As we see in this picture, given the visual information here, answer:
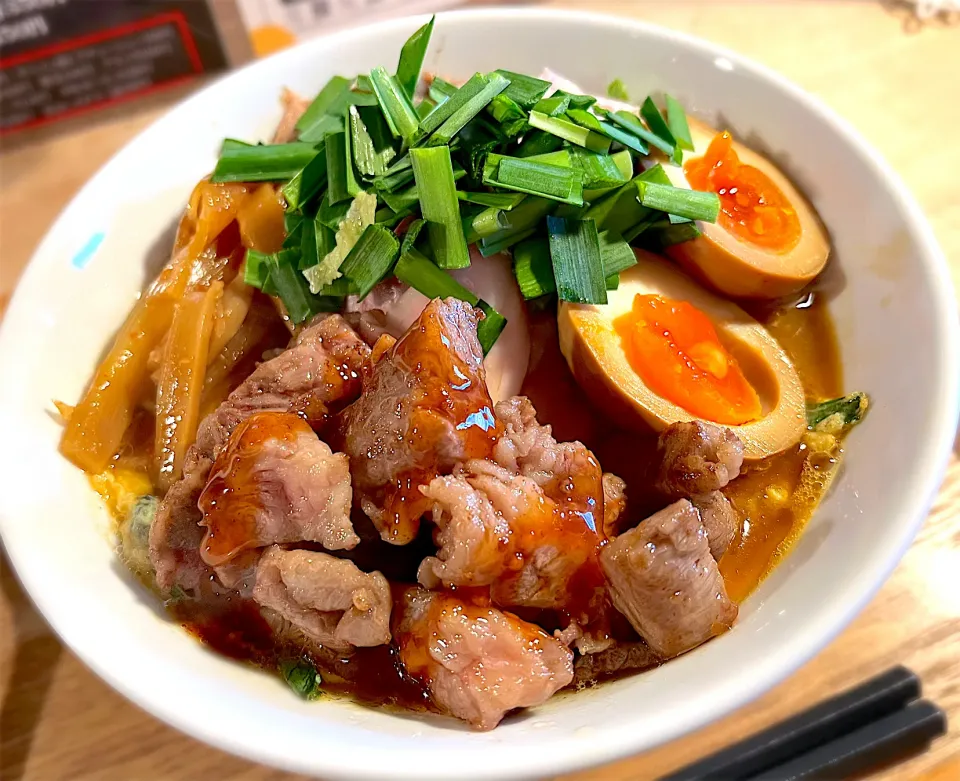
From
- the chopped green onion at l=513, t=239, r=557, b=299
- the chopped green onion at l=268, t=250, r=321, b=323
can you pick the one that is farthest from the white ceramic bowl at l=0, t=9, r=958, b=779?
the chopped green onion at l=513, t=239, r=557, b=299

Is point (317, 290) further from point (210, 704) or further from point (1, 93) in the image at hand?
point (1, 93)

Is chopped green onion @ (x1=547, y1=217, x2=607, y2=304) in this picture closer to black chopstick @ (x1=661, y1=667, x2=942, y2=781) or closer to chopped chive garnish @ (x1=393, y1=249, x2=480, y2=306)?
chopped chive garnish @ (x1=393, y1=249, x2=480, y2=306)

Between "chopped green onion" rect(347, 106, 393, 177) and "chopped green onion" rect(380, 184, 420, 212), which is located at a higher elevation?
"chopped green onion" rect(347, 106, 393, 177)

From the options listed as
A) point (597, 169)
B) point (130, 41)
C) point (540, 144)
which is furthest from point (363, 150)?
point (130, 41)

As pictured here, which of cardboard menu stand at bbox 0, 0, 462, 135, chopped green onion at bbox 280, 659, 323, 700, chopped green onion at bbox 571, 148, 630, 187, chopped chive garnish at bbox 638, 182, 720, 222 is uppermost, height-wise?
cardboard menu stand at bbox 0, 0, 462, 135

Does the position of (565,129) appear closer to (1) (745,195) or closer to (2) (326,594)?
(1) (745,195)

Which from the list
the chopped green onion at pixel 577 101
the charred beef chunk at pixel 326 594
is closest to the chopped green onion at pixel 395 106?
the chopped green onion at pixel 577 101

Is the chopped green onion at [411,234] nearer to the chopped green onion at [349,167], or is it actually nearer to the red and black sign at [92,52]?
the chopped green onion at [349,167]
